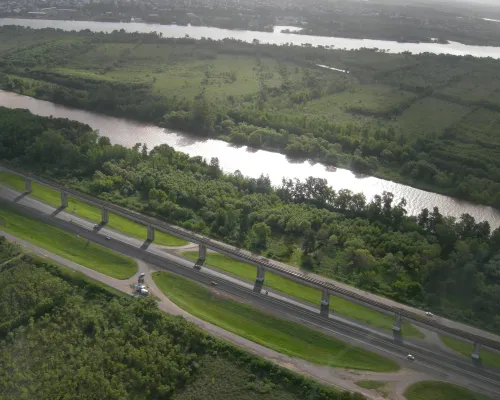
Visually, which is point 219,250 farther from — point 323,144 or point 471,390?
point 323,144

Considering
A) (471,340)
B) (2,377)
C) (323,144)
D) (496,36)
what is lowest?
(2,377)

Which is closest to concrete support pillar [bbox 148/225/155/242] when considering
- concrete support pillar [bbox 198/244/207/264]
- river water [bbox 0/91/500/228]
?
concrete support pillar [bbox 198/244/207/264]

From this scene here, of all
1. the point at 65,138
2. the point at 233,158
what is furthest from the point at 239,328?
the point at 65,138

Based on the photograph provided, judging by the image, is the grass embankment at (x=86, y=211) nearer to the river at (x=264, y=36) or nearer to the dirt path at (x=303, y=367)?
the dirt path at (x=303, y=367)

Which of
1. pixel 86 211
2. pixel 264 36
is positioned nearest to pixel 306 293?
pixel 86 211

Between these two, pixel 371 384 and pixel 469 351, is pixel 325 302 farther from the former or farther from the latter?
pixel 469 351

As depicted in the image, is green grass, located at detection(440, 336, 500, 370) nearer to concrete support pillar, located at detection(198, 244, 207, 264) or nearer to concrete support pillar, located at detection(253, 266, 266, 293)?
concrete support pillar, located at detection(253, 266, 266, 293)

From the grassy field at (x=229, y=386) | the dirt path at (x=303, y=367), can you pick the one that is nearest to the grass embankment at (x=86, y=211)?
the dirt path at (x=303, y=367)
